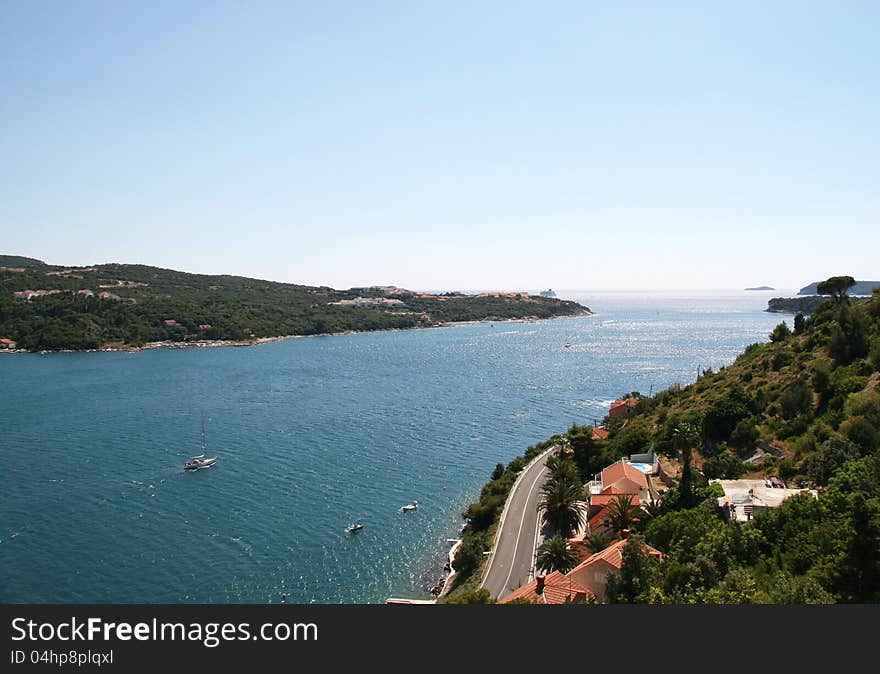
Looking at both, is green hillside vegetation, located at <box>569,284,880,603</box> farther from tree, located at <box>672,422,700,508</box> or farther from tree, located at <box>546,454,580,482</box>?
tree, located at <box>546,454,580,482</box>

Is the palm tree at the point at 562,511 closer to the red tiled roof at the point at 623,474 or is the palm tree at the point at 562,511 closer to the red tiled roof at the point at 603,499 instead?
the red tiled roof at the point at 603,499

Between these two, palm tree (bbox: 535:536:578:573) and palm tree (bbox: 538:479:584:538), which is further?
palm tree (bbox: 538:479:584:538)

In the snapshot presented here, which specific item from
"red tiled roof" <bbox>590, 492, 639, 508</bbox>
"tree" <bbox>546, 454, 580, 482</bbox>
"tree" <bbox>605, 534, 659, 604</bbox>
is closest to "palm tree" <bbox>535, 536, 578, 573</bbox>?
"tree" <bbox>605, 534, 659, 604</bbox>

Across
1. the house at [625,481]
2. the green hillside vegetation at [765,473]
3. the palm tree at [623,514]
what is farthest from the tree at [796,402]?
the palm tree at [623,514]

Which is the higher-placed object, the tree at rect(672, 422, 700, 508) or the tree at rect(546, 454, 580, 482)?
the tree at rect(672, 422, 700, 508)

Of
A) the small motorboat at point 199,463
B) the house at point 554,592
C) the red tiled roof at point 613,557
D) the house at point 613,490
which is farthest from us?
the small motorboat at point 199,463

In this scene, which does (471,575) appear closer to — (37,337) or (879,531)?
(879,531)
